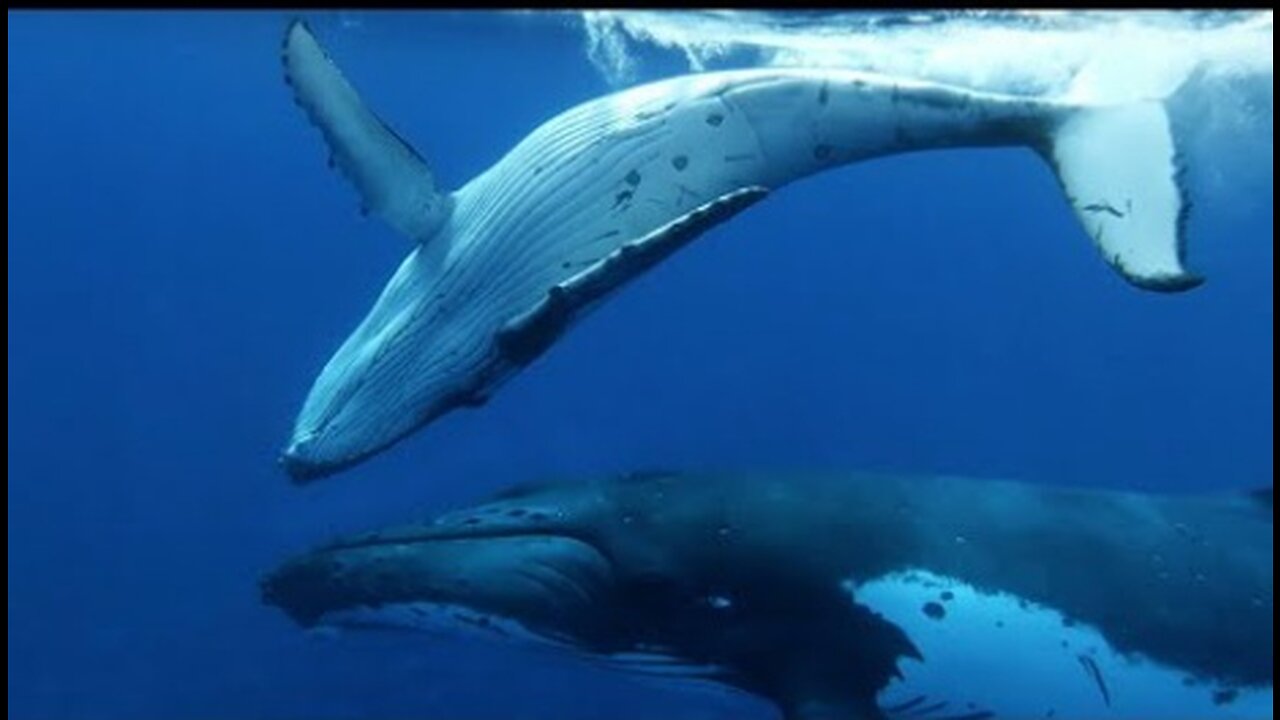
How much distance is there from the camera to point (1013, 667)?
6.70m

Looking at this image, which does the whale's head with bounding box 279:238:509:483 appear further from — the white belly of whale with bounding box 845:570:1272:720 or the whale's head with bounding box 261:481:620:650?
the white belly of whale with bounding box 845:570:1272:720

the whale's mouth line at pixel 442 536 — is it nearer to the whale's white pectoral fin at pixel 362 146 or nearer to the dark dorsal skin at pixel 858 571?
the dark dorsal skin at pixel 858 571

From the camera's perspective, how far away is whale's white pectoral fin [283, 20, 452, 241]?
20.2 feet

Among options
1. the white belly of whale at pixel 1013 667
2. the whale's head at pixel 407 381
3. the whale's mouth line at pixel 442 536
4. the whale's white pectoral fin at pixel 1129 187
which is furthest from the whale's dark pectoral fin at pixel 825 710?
the whale's white pectoral fin at pixel 1129 187

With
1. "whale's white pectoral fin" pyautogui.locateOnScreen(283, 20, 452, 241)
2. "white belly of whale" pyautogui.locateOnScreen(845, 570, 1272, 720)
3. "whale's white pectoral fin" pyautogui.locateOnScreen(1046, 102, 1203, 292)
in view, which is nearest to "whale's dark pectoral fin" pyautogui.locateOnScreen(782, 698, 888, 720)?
"white belly of whale" pyautogui.locateOnScreen(845, 570, 1272, 720)

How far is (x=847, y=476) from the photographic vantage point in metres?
7.31

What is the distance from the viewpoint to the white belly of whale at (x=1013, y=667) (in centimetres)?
664

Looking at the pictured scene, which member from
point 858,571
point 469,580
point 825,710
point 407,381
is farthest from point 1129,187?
point 469,580

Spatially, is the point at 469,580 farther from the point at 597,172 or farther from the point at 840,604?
the point at 597,172

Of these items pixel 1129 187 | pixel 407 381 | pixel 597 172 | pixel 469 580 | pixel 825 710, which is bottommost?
pixel 825 710

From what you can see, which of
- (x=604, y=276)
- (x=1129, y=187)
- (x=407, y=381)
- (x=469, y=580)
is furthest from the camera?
(x=469, y=580)

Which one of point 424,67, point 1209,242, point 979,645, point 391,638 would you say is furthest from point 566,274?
point 1209,242

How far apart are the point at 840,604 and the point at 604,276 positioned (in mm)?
1988

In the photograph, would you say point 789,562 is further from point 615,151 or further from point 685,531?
point 615,151
